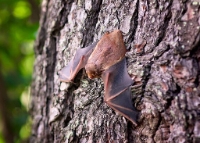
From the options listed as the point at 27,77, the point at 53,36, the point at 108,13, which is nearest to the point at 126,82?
the point at 108,13

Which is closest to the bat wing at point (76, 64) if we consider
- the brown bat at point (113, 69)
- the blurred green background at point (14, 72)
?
the brown bat at point (113, 69)

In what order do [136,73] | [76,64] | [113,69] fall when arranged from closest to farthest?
[136,73] → [113,69] → [76,64]

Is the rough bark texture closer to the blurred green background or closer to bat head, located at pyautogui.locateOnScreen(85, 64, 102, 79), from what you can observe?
bat head, located at pyautogui.locateOnScreen(85, 64, 102, 79)

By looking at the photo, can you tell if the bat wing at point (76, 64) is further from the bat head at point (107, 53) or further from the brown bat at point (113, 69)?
the bat head at point (107, 53)

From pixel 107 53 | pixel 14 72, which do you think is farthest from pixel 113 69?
pixel 14 72

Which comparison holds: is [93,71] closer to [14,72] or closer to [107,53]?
[107,53]

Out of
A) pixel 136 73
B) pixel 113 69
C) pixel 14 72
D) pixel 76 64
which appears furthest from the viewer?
pixel 14 72

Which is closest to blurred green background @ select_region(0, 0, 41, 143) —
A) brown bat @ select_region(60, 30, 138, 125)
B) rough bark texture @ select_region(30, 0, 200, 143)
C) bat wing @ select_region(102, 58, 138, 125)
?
rough bark texture @ select_region(30, 0, 200, 143)
